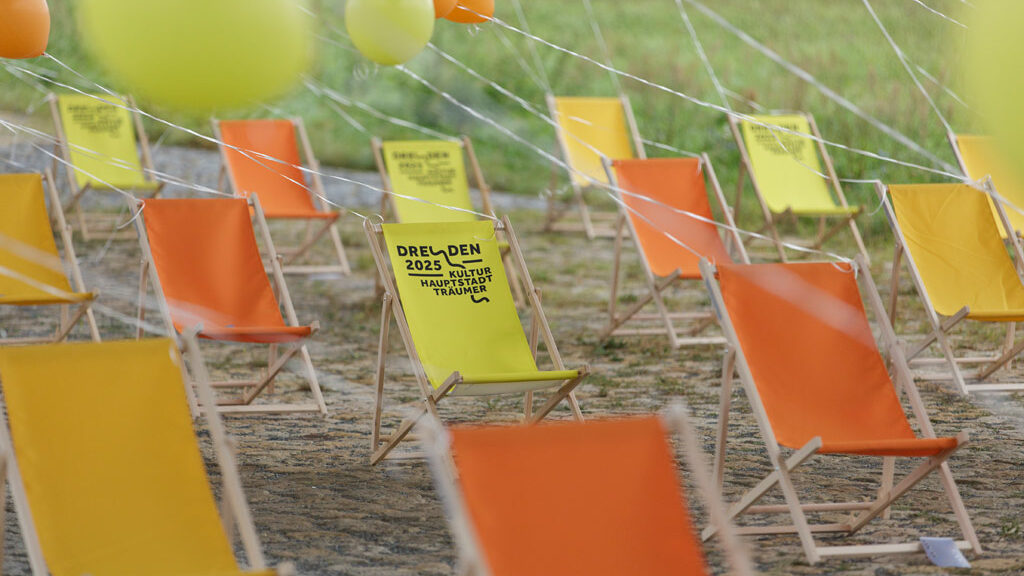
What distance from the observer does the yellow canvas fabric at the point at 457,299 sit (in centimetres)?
423

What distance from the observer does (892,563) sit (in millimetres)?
3439

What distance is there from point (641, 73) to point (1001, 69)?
946 centimetres

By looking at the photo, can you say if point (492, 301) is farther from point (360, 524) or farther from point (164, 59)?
point (164, 59)

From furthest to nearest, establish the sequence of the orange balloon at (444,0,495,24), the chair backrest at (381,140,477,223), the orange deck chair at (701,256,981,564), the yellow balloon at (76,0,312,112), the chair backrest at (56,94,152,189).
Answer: the chair backrest at (56,94,152,189), the chair backrest at (381,140,477,223), the orange balloon at (444,0,495,24), the orange deck chair at (701,256,981,564), the yellow balloon at (76,0,312,112)

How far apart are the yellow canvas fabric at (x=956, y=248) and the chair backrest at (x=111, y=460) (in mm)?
3229

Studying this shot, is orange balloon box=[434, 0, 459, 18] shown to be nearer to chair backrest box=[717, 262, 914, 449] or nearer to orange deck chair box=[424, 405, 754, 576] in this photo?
chair backrest box=[717, 262, 914, 449]

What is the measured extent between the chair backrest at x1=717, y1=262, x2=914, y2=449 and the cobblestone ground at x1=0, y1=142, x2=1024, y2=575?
326 mm

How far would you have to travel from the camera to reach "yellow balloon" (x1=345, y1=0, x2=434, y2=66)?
3.53 metres

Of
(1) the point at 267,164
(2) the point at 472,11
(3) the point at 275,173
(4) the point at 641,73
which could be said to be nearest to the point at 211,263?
(2) the point at 472,11

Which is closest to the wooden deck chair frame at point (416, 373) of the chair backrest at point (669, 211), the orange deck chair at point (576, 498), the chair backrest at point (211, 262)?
the chair backrest at point (211, 262)

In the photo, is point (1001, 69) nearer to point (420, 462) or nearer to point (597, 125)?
point (420, 462)

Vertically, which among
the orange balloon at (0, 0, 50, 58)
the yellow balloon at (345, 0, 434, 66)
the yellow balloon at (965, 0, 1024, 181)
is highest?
the yellow balloon at (345, 0, 434, 66)

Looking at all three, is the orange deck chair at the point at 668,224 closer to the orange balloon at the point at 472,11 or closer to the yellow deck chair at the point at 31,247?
the orange balloon at the point at 472,11

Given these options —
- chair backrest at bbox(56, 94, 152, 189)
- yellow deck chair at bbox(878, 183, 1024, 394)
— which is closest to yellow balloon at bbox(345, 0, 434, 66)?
yellow deck chair at bbox(878, 183, 1024, 394)
